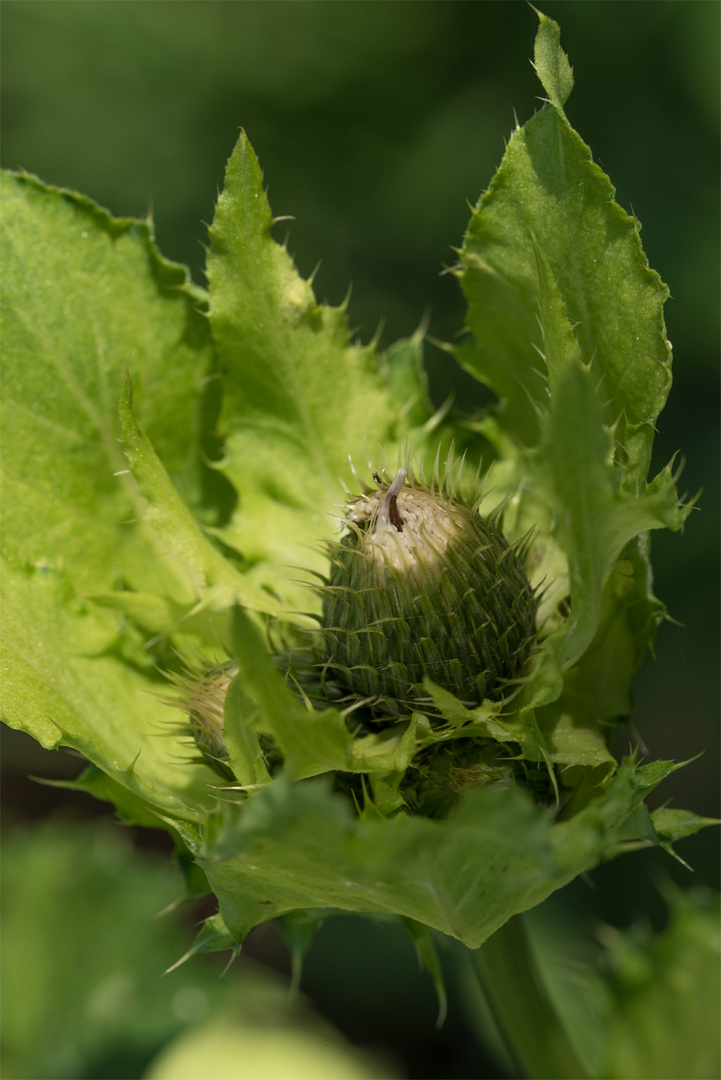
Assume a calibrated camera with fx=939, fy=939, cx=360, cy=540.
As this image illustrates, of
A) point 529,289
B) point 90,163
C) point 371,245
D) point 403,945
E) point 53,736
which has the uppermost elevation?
point 529,289

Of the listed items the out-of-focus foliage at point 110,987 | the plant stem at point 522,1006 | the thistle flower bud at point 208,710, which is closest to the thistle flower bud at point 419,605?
the thistle flower bud at point 208,710

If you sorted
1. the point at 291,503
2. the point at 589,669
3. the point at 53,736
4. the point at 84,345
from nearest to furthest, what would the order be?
the point at 53,736 < the point at 589,669 < the point at 84,345 < the point at 291,503

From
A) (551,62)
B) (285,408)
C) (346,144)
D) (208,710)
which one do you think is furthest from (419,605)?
(346,144)

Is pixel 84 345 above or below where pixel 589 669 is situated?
below

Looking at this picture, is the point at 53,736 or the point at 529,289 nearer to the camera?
the point at 53,736

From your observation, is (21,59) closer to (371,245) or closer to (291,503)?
(371,245)

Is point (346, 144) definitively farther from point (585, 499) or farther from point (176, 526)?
point (585, 499)

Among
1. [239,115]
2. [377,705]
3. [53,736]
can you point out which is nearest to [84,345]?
[53,736]
